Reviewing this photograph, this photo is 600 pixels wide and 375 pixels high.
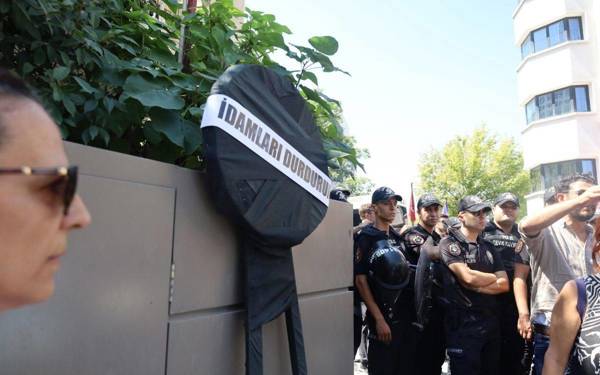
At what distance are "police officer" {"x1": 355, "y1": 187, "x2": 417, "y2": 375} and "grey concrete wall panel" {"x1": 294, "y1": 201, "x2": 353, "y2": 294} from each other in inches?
40.9

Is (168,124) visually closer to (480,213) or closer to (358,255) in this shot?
(358,255)

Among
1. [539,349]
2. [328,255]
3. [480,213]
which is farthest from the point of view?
[480,213]

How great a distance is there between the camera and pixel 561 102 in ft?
72.0

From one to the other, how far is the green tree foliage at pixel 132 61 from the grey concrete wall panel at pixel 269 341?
2.42 ft

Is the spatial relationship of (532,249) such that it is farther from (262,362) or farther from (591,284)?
(262,362)

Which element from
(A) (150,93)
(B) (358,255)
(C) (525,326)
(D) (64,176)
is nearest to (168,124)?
(A) (150,93)

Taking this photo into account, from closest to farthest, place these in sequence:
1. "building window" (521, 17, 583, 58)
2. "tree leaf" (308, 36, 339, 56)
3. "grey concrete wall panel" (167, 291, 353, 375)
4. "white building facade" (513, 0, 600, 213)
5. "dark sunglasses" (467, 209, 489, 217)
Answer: "grey concrete wall panel" (167, 291, 353, 375) < "tree leaf" (308, 36, 339, 56) < "dark sunglasses" (467, 209, 489, 217) < "white building facade" (513, 0, 600, 213) < "building window" (521, 17, 583, 58)

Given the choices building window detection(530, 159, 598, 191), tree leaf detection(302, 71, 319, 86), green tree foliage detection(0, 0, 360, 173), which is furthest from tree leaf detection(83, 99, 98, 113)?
building window detection(530, 159, 598, 191)

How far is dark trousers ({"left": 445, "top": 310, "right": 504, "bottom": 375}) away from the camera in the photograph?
416cm

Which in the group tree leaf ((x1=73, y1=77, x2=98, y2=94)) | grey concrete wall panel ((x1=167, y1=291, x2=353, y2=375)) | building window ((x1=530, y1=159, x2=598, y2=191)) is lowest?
grey concrete wall panel ((x1=167, y1=291, x2=353, y2=375))

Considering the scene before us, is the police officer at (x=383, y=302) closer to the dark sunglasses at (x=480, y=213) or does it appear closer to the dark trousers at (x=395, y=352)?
the dark trousers at (x=395, y=352)

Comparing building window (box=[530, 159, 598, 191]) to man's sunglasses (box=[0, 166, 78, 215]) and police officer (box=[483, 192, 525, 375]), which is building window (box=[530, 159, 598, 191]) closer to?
police officer (box=[483, 192, 525, 375])

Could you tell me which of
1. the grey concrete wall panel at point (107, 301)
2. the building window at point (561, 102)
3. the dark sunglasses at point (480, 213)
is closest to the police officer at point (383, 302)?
the dark sunglasses at point (480, 213)

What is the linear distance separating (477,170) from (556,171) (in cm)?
543
